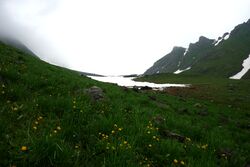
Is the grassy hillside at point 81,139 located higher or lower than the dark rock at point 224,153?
higher

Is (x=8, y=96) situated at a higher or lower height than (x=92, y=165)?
higher

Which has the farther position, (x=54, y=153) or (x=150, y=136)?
(x=150, y=136)

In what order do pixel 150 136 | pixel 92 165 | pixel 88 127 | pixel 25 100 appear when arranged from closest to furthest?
1. pixel 92 165
2. pixel 88 127
3. pixel 150 136
4. pixel 25 100

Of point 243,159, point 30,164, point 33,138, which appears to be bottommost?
point 243,159

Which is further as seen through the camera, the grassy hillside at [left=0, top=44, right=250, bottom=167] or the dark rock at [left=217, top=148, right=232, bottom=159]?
the dark rock at [left=217, top=148, right=232, bottom=159]

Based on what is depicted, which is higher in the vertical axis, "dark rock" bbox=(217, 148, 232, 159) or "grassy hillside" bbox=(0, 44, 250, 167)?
"grassy hillside" bbox=(0, 44, 250, 167)

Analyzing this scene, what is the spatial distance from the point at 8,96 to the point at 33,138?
3701 millimetres

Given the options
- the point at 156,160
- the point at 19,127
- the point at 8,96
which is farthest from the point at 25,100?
the point at 156,160

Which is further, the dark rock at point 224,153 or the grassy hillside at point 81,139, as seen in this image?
the dark rock at point 224,153

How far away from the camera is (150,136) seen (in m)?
7.79

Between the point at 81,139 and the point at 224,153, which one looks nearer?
the point at 81,139

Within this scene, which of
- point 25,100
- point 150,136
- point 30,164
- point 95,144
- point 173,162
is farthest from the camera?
point 25,100

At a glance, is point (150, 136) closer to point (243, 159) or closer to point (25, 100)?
point (243, 159)

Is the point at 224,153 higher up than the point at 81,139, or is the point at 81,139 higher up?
the point at 81,139
